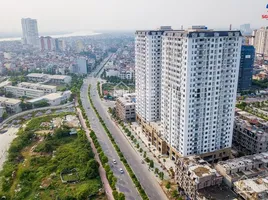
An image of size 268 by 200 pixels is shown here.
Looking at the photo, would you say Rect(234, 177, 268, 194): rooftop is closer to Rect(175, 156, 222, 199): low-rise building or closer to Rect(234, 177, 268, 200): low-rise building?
Rect(234, 177, 268, 200): low-rise building

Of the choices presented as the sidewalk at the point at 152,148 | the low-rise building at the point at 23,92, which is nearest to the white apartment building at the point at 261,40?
the sidewalk at the point at 152,148

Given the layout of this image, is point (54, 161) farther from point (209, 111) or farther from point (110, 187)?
point (209, 111)

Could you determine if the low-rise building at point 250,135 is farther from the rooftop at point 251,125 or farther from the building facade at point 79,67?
the building facade at point 79,67

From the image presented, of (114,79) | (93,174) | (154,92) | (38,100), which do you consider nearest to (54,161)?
(93,174)

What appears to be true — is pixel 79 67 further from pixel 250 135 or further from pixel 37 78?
pixel 250 135

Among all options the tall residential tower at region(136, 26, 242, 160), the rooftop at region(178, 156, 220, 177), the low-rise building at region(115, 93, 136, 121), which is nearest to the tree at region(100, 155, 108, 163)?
the tall residential tower at region(136, 26, 242, 160)

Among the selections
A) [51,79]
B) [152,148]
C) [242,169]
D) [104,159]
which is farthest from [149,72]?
[51,79]
